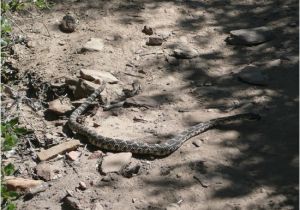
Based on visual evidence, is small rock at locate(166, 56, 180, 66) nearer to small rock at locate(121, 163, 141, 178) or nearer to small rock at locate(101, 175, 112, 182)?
small rock at locate(121, 163, 141, 178)

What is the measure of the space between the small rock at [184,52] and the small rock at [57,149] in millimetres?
2750

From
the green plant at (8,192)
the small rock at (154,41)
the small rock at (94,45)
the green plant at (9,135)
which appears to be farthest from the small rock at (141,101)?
the green plant at (8,192)

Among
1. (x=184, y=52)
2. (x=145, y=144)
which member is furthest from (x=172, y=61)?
(x=145, y=144)

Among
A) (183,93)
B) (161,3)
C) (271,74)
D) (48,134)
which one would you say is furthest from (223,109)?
(161,3)

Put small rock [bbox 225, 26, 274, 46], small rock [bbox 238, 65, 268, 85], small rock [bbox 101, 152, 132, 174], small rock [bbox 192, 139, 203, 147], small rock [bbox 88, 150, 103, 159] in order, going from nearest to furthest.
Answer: small rock [bbox 101, 152, 132, 174] < small rock [bbox 88, 150, 103, 159] < small rock [bbox 192, 139, 203, 147] < small rock [bbox 238, 65, 268, 85] < small rock [bbox 225, 26, 274, 46]

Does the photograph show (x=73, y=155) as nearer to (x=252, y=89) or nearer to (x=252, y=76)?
(x=252, y=89)

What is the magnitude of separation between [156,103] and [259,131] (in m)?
1.52

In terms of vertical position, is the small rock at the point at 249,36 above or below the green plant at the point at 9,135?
below

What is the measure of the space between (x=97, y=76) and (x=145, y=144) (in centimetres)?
184

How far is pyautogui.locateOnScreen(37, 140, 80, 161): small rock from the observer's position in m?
6.96

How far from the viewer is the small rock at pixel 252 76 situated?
28.3 feet

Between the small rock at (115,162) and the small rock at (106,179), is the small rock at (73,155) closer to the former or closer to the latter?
the small rock at (115,162)

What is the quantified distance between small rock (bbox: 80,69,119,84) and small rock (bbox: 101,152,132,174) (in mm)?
1788

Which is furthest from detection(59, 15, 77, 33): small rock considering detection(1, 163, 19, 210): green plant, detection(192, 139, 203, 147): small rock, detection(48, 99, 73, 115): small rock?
detection(1, 163, 19, 210): green plant
